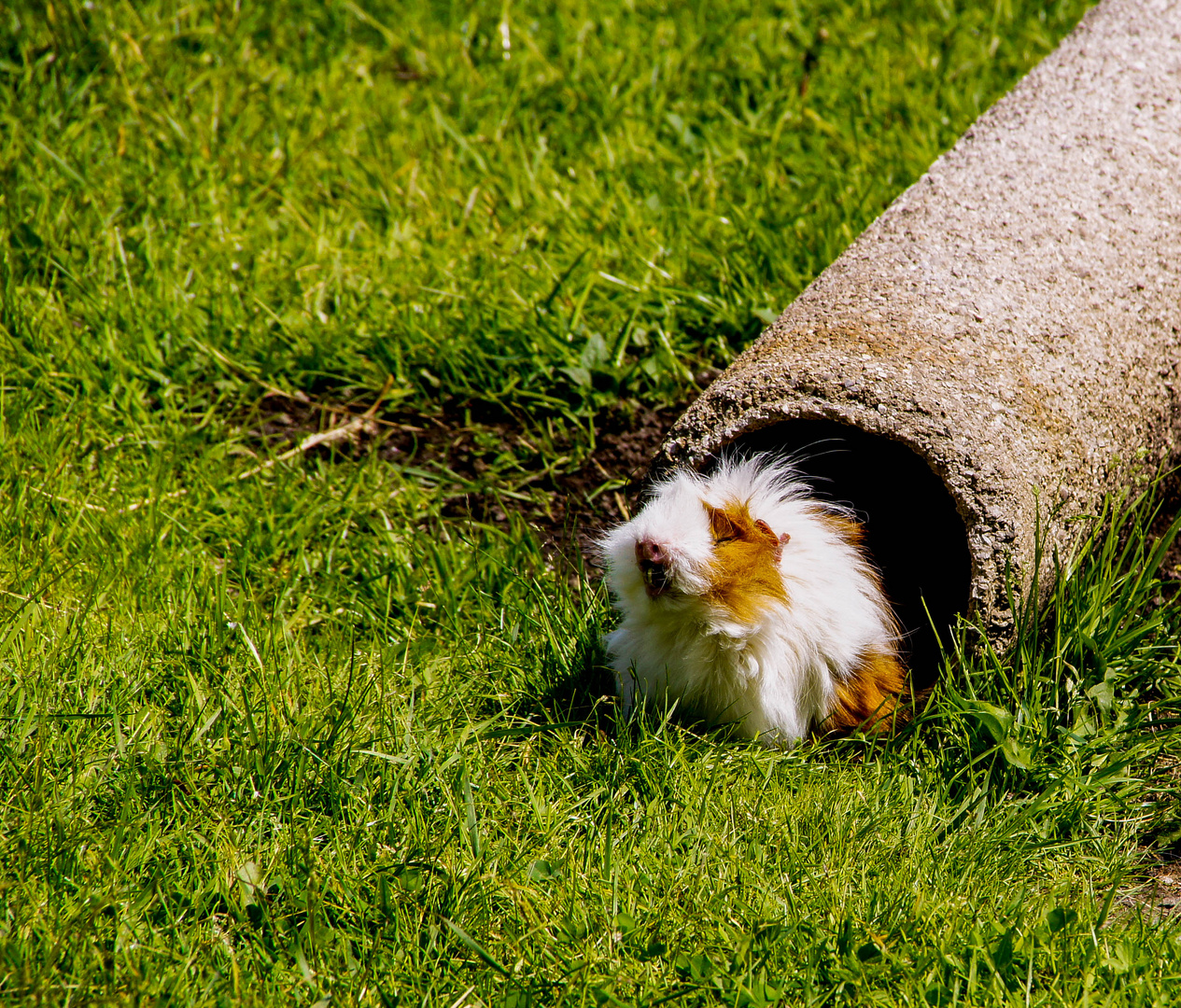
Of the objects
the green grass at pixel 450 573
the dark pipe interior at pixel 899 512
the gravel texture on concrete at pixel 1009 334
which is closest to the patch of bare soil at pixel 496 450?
the green grass at pixel 450 573

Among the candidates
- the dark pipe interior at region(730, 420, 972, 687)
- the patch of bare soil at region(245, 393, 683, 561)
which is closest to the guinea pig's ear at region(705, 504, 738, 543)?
the dark pipe interior at region(730, 420, 972, 687)

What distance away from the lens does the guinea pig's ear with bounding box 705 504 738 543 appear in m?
2.64

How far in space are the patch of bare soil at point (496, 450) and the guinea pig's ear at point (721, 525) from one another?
991mm

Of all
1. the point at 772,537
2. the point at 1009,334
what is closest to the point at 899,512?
the point at 1009,334

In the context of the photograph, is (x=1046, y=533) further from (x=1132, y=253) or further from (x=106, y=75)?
(x=106, y=75)

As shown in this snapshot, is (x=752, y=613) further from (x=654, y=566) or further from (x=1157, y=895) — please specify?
(x=1157, y=895)

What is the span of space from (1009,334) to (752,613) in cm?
100

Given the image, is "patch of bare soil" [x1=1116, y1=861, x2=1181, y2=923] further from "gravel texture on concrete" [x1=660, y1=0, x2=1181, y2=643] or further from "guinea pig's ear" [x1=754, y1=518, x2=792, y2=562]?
"guinea pig's ear" [x1=754, y1=518, x2=792, y2=562]

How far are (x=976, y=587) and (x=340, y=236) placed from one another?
2.84 meters

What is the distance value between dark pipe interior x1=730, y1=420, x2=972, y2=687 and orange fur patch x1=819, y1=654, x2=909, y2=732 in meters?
0.23

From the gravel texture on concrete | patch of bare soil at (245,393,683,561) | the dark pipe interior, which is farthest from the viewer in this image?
patch of bare soil at (245,393,683,561)

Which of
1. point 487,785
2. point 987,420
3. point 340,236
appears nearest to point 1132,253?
point 987,420

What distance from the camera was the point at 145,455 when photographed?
3.68 meters

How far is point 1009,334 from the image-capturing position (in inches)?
116
